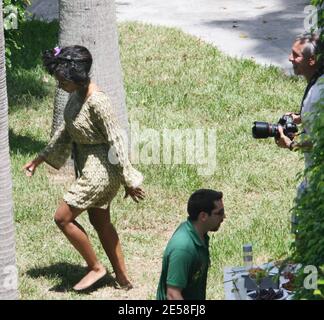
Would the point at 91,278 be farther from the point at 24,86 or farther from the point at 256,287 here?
the point at 24,86

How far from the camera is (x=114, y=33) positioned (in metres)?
10.7

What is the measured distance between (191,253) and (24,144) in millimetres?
5714

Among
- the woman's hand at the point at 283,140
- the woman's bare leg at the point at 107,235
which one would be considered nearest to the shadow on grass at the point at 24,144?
the woman's bare leg at the point at 107,235

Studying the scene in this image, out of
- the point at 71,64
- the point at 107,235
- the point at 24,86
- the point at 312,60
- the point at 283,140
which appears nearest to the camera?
the point at 312,60

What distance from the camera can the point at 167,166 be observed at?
35.0 feet

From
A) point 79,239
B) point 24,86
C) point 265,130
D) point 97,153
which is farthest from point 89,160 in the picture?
point 24,86

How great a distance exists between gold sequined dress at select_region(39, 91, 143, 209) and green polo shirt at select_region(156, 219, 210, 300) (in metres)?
1.63

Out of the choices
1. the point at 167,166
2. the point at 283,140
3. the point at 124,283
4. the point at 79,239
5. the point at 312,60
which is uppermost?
the point at 312,60

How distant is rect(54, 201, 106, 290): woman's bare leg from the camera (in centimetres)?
805

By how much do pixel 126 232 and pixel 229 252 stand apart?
1.12 metres

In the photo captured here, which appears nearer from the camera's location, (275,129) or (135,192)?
(275,129)

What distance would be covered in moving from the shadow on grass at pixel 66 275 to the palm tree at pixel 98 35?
2433mm

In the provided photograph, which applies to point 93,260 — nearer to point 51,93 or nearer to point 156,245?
point 156,245

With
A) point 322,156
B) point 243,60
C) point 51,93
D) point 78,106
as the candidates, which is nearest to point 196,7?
point 243,60
